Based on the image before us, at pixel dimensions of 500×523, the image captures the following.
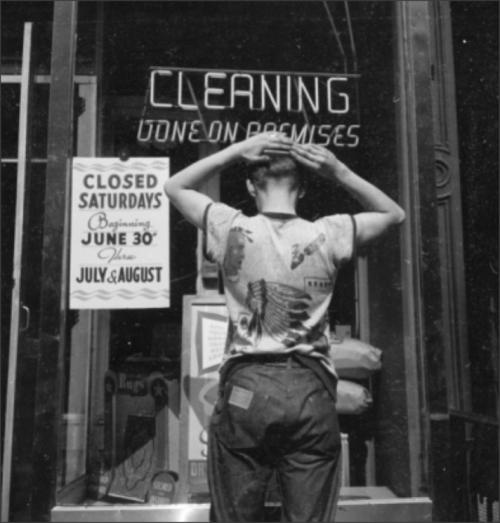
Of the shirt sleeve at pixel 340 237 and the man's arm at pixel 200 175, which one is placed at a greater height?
the man's arm at pixel 200 175

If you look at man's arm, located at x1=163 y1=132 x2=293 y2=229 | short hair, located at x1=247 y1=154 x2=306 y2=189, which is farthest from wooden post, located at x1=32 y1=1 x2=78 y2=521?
short hair, located at x1=247 y1=154 x2=306 y2=189

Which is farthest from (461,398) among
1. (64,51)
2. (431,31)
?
(64,51)

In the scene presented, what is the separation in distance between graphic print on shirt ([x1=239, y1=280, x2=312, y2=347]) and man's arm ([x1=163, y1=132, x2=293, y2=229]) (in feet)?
1.42

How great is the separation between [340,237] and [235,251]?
0.43 meters

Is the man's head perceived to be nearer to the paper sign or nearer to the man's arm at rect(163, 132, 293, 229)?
the man's arm at rect(163, 132, 293, 229)

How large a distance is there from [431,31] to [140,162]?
1713mm

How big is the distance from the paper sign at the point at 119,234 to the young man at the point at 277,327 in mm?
638

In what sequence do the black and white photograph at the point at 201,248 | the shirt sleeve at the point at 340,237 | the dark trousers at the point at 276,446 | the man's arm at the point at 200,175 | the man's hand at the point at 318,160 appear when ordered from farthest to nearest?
the black and white photograph at the point at 201,248 → the man's hand at the point at 318,160 → the man's arm at the point at 200,175 → the shirt sleeve at the point at 340,237 → the dark trousers at the point at 276,446

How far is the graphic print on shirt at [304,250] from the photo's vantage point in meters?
2.94

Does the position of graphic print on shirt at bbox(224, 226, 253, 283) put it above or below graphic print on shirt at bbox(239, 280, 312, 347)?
above

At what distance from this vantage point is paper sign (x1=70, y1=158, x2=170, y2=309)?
3.75m

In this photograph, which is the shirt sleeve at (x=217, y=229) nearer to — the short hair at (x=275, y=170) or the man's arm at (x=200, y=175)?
the man's arm at (x=200, y=175)

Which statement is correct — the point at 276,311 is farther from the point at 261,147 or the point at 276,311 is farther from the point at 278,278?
the point at 261,147

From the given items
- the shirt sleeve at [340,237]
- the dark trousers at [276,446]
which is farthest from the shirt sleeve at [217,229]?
the dark trousers at [276,446]
